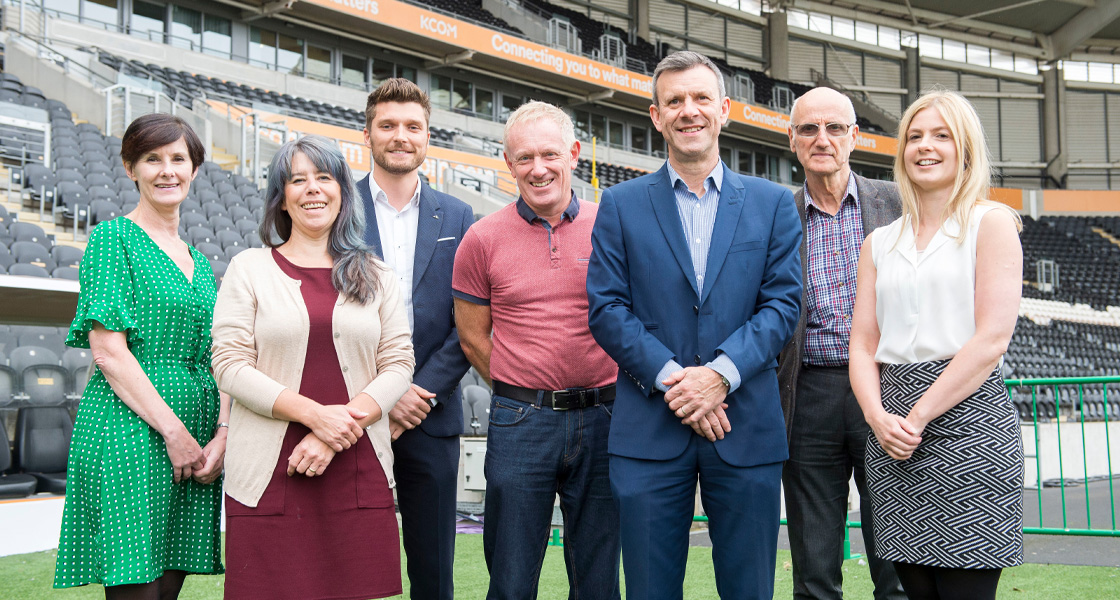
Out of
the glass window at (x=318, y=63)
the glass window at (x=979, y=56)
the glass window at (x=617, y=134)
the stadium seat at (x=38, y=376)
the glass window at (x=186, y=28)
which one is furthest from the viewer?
the glass window at (x=979, y=56)

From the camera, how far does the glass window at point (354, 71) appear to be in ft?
68.4

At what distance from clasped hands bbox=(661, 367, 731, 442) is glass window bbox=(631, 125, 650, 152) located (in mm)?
24592

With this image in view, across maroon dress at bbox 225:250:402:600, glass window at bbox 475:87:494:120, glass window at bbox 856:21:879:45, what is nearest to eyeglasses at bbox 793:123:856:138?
maroon dress at bbox 225:250:402:600

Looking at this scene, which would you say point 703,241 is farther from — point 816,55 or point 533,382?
point 816,55

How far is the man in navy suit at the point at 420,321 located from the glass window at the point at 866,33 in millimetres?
31431

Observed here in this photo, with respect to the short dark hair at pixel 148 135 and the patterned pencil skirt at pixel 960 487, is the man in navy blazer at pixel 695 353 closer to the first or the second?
the patterned pencil skirt at pixel 960 487

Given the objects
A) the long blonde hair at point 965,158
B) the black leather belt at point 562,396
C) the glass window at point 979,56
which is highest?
the glass window at point 979,56

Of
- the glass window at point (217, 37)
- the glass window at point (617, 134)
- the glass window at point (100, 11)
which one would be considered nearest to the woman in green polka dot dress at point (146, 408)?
the glass window at point (100, 11)

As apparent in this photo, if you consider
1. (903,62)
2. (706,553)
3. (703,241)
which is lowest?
(706,553)

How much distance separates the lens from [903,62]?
31.3 m

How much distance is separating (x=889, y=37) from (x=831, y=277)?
104 feet

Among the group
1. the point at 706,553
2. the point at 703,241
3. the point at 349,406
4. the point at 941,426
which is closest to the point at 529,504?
the point at 349,406

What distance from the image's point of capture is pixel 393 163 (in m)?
2.81

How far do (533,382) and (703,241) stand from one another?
0.63 m
